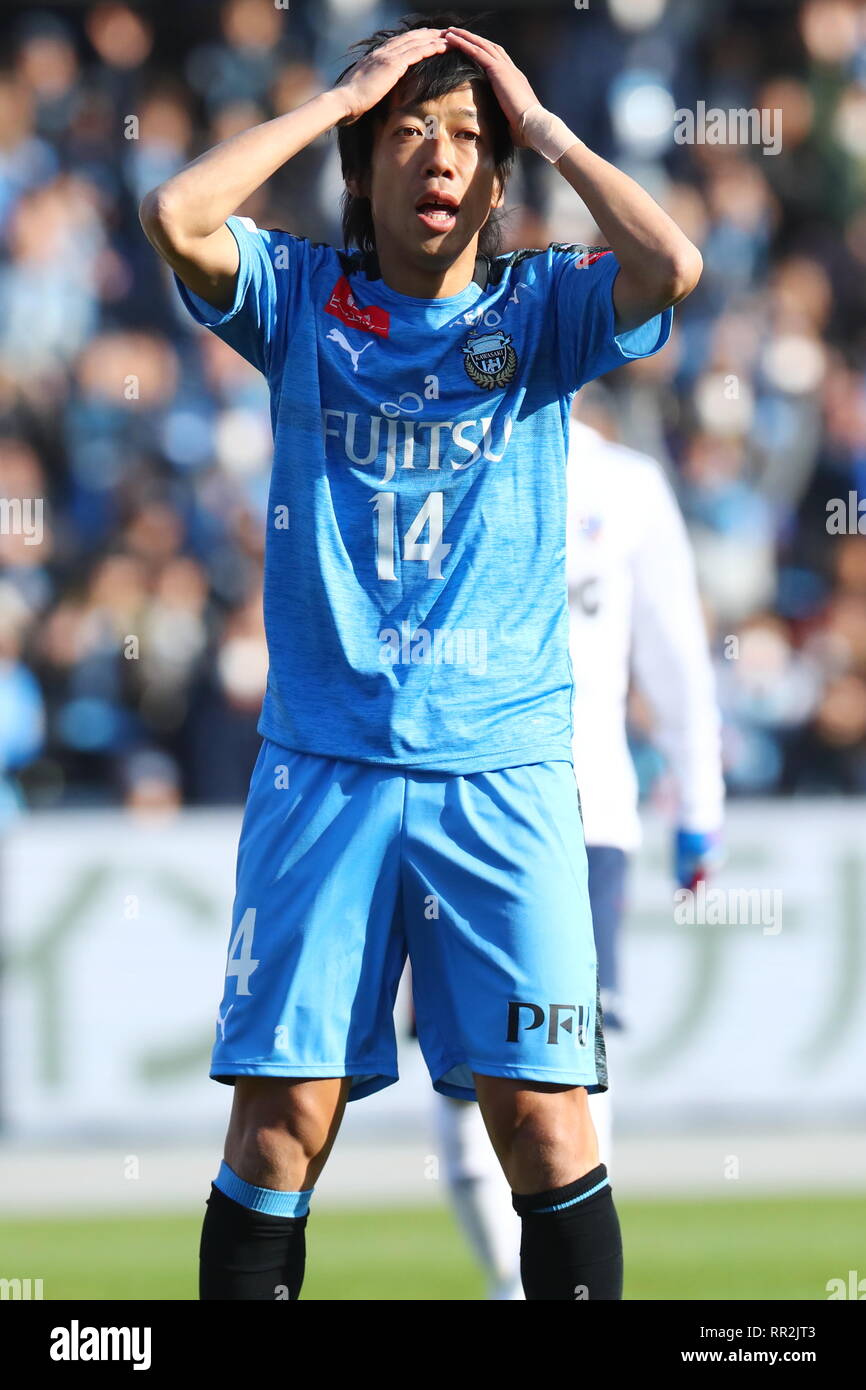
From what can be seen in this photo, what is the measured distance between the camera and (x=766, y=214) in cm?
1048

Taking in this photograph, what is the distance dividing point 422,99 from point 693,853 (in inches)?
93.6

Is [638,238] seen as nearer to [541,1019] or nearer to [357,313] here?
[357,313]

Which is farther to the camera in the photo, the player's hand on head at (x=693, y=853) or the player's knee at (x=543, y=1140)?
the player's hand on head at (x=693, y=853)

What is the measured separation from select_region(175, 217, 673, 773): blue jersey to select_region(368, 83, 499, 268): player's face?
0.10 metres

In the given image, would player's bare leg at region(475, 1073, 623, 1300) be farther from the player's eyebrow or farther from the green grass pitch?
the green grass pitch

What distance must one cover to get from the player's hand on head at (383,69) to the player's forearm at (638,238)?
11.4 inches

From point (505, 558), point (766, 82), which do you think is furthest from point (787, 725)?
point (505, 558)

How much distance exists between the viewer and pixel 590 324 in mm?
3062

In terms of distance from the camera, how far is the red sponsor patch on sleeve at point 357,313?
3.10 metres

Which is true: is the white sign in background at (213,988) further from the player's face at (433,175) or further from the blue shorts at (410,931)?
the player's face at (433,175)

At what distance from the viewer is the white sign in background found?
21.8 feet

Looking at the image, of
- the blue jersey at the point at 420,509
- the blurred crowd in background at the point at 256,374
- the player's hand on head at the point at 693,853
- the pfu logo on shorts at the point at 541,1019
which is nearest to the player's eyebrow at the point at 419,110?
the blue jersey at the point at 420,509

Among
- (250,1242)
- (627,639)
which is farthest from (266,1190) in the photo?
(627,639)
